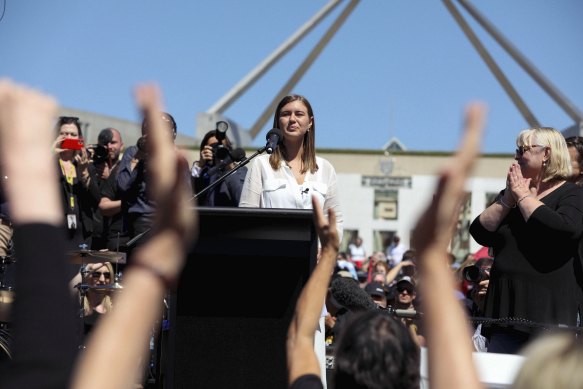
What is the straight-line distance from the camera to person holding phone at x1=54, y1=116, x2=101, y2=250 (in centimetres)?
811

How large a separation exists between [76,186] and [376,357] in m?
6.35

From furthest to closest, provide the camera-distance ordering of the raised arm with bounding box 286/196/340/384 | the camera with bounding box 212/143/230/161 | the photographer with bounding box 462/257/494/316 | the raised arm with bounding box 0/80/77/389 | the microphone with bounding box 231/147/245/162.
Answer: the camera with bounding box 212/143/230/161
the microphone with bounding box 231/147/245/162
the photographer with bounding box 462/257/494/316
the raised arm with bounding box 286/196/340/384
the raised arm with bounding box 0/80/77/389

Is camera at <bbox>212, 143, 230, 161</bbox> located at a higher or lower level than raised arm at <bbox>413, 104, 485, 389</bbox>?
higher

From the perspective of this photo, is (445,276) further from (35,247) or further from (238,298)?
(238,298)

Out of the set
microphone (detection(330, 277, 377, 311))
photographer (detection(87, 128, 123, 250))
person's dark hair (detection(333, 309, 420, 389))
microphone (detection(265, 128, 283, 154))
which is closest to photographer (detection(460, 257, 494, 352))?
microphone (detection(330, 277, 377, 311))

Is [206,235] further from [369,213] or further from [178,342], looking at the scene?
[369,213]

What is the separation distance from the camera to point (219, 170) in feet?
26.0

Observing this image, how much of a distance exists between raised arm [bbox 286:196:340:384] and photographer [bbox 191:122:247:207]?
190 inches

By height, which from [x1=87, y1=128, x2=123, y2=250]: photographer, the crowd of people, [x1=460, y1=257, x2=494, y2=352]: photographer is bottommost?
[x1=460, y1=257, x2=494, y2=352]: photographer

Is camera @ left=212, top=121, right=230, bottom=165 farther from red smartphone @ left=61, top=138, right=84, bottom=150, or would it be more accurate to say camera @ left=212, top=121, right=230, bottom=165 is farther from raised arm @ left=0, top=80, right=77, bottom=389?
raised arm @ left=0, top=80, right=77, bottom=389

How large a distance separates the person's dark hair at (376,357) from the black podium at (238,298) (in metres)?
2.36

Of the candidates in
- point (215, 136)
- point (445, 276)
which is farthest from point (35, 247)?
point (215, 136)

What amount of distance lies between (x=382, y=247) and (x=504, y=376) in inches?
1433

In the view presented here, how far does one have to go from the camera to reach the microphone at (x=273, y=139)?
5535mm
